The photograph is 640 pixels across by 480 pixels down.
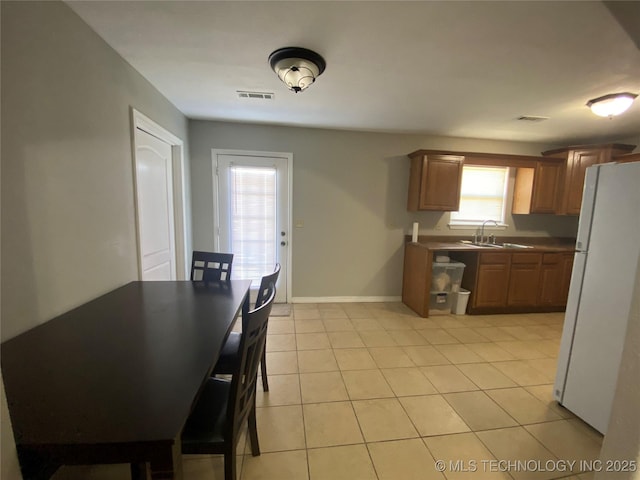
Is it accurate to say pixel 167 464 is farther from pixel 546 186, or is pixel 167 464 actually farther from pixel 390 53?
pixel 546 186

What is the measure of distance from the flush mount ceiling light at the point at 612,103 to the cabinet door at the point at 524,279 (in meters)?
1.76

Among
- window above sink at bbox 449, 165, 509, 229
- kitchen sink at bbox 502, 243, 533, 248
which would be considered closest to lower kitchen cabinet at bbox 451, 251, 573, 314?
kitchen sink at bbox 502, 243, 533, 248

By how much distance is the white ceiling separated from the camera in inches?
55.4

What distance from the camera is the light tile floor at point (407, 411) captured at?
4.84 feet

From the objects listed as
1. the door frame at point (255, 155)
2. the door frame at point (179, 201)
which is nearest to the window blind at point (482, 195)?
the door frame at point (255, 155)

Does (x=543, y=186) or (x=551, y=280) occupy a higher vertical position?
(x=543, y=186)

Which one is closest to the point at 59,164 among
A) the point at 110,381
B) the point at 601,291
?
the point at 110,381

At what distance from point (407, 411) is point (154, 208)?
8.92ft

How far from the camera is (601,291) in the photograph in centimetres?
172

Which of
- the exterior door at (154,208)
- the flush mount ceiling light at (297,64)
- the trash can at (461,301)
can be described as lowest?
the trash can at (461,301)

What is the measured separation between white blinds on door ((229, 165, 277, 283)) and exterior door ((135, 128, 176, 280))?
0.81 metres

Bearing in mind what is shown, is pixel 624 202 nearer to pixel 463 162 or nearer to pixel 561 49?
pixel 561 49

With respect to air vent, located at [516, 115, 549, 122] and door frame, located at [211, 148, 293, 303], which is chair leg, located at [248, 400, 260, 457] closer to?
door frame, located at [211, 148, 293, 303]

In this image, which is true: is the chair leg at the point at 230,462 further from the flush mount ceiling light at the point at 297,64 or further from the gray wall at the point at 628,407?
the flush mount ceiling light at the point at 297,64
